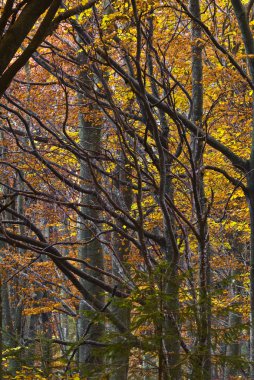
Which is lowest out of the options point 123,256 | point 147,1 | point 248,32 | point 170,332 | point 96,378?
point 96,378

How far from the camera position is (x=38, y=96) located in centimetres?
1224

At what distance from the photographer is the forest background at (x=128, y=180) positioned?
12.5 feet

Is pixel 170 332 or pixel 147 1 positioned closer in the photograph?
pixel 170 332

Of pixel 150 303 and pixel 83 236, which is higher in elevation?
pixel 83 236

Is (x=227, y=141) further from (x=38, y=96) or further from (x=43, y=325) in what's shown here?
(x=43, y=325)

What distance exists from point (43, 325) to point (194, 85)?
1111cm

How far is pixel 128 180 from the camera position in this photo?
1165 centimetres

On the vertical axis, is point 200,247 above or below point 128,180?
below

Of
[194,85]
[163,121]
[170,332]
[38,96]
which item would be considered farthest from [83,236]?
[170,332]

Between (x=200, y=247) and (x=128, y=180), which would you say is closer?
(x=200, y=247)

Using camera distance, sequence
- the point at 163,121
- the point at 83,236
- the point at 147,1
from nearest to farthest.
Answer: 1. the point at 147,1
2. the point at 163,121
3. the point at 83,236

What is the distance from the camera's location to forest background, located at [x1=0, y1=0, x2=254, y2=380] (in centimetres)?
380

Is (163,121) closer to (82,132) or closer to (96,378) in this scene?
(82,132)

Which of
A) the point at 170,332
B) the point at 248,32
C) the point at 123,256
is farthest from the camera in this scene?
the point at 123,256
